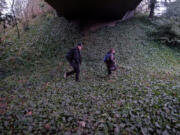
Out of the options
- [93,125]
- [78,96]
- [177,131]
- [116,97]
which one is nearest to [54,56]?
[78,96]

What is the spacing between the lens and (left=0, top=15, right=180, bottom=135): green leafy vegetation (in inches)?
137

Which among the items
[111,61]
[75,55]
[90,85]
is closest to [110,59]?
[111,61]

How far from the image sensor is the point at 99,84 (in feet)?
22.6

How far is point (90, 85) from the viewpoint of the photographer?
6805mm

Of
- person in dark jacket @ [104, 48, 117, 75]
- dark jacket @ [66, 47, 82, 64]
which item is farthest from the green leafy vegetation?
dark jacket @ [66, 47, 82, 64]

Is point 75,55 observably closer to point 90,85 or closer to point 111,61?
point 90,85

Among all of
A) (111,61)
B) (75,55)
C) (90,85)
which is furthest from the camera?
(111,61)

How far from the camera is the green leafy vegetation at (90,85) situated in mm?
3492

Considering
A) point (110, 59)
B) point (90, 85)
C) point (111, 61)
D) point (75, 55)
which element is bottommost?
point (90, 85)

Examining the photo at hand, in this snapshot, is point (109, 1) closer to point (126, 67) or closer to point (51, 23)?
point (126, 67)

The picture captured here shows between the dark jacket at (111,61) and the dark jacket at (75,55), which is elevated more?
the dark jacket at (75,55)

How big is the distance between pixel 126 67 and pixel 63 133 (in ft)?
23.7

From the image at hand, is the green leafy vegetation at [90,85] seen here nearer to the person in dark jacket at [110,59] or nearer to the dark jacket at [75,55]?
the person in dark jacket at [110,59]

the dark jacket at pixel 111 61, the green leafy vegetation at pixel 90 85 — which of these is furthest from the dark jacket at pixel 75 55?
the dark jacket at pixel 111 61
